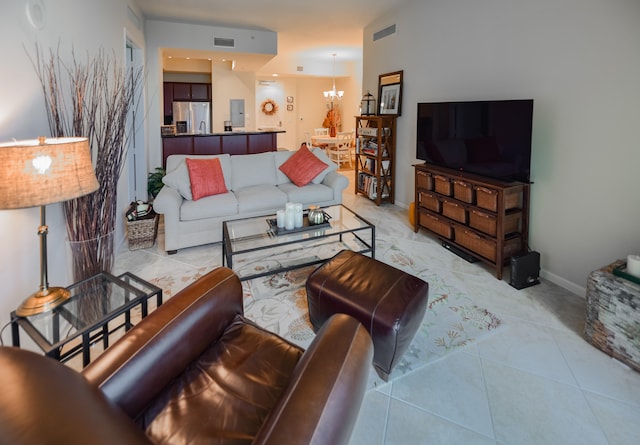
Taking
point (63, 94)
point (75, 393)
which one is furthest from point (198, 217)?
point (75, 393)

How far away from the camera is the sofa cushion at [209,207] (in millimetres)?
3555

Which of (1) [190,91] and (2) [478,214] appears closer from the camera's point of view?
(2) [478,214]

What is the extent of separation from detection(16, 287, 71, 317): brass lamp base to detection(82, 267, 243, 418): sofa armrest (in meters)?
0.62

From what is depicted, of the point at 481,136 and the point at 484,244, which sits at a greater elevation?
the point at 481,136

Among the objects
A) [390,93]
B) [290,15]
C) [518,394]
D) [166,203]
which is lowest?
[518,394]

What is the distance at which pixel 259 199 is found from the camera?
390 centimetres

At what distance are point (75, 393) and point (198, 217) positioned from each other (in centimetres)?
292

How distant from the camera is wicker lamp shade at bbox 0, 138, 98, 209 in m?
1.36

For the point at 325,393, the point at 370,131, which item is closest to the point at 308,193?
the point at 370,131

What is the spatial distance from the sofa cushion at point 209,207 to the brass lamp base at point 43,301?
1.86 metres

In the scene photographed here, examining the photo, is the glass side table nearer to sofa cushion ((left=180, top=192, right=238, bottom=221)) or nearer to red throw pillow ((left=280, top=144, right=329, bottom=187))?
sofa cushion ((left=180, top=192, right=238, bottom=221))

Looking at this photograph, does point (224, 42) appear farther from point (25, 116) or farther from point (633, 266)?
point (633, 266)

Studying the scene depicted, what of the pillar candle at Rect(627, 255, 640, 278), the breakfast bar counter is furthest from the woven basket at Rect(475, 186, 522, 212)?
the breakfast bar counter

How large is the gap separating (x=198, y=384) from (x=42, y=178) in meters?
1.00
